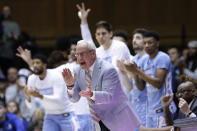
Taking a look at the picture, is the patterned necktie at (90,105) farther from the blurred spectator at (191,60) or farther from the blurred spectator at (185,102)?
the blurred spectator at (191,60)

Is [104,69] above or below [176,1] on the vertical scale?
below

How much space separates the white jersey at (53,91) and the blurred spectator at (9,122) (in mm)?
1255

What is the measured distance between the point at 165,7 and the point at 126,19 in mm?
983

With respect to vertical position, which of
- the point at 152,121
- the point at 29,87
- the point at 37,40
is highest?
the point at 37,40

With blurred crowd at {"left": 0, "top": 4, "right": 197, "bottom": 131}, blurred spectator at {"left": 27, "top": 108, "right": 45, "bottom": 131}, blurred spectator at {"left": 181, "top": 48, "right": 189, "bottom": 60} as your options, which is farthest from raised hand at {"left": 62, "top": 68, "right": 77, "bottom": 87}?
blurred spectator at {"left": 181, "top": 48, "right": 189, "bottom": 60}

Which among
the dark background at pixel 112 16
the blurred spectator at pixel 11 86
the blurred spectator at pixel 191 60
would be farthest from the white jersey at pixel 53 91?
the dark background at pixel 112 16

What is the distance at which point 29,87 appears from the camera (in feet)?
26.8

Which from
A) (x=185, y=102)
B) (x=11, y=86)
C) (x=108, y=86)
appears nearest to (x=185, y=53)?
(x=11, y=86)

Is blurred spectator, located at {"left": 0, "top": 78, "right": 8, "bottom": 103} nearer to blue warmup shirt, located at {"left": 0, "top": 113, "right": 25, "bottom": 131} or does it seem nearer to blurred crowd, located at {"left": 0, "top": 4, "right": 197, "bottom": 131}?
blurred crowd, located at {"left": 0, "top": 4, "right": 197, "bottom": 131}

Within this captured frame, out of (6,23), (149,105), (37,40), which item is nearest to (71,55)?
(149,105)

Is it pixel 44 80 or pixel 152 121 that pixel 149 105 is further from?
pixel 44 80

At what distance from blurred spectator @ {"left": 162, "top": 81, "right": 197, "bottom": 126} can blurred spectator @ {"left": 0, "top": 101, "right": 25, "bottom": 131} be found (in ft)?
9.64

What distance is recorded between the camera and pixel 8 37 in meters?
11.8

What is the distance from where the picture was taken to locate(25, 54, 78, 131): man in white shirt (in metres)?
8.03
